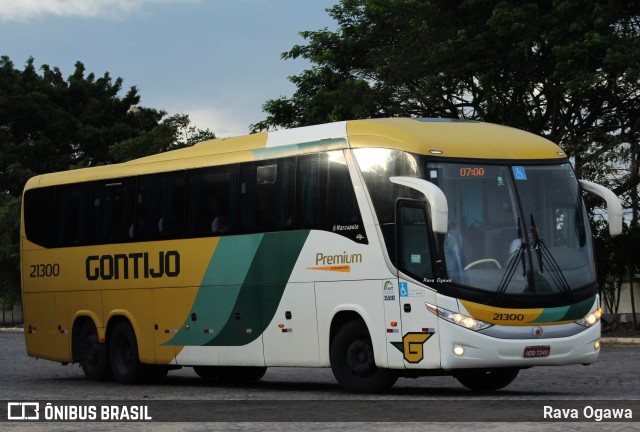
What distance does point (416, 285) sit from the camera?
56.1 ft

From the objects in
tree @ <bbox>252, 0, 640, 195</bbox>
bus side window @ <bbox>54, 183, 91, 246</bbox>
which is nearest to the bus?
bus side window @ <bbox>54, 183, 91, 246</bbox>

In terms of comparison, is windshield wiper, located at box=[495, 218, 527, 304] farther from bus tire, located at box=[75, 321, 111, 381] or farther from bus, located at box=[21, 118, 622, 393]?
bus tire, located at box=[75, 321, 111, 381]

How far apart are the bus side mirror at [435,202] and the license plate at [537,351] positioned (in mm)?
1801

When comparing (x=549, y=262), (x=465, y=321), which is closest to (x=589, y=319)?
(x=549, y=262)

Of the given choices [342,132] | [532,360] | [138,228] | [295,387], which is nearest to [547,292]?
[532,360]

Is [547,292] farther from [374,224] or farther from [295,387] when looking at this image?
[295,387]

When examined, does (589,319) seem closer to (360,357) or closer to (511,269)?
(511,269)

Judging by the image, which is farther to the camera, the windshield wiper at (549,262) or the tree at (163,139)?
the tree at (163,139)

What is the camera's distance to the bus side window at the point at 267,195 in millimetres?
19219

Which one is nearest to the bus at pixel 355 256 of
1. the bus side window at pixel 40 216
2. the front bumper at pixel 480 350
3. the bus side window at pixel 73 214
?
the front bumper at pixel 480 350

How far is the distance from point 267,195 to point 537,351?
4709mm

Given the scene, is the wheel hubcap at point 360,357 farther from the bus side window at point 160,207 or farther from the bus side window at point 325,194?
the bus side window at point 160,207

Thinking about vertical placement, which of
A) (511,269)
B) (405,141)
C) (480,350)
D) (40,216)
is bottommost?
(480,350)

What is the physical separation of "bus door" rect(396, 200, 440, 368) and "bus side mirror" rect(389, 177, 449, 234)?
338 mm
